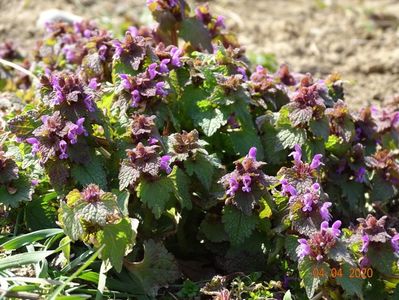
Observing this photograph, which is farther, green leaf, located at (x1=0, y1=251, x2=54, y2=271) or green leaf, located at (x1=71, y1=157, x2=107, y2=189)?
green leaf, located at (x1=71, y1=157, x2=107, y2=189)

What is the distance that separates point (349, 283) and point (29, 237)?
4.81 feet

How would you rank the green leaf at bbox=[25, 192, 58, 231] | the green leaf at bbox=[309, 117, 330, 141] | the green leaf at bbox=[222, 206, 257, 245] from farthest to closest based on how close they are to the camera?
the green leaf at bbox=[309, 117, 330, 141], the green leaf at bbox=[25, 192, 58, 231], the green leaf at bbox=[222, 206, 257, 245]

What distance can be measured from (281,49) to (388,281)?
375cm

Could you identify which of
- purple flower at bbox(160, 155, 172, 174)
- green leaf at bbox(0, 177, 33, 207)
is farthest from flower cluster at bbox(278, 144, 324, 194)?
green leaf at bbox(0, 177, 33, 207)

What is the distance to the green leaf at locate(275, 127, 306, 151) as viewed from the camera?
3.93 m

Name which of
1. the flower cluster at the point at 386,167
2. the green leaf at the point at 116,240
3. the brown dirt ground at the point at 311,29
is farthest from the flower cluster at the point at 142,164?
the brown dirt ground at the point at 311,29

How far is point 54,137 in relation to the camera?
3.51 meters

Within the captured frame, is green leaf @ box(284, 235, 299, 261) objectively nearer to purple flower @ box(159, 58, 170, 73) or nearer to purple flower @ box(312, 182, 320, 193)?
purple flower @ box(312, 182, 320, 193)

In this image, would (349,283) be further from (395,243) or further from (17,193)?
(17,193)

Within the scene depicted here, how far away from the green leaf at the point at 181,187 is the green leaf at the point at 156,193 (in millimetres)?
42

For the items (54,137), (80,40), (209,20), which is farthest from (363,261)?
(80,40)

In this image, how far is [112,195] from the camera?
10.9 feet

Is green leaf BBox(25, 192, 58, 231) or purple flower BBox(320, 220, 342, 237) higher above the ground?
purple flower BBox(320, 220, 342, 237)

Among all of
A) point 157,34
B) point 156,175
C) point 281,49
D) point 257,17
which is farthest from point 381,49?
point 156,175
